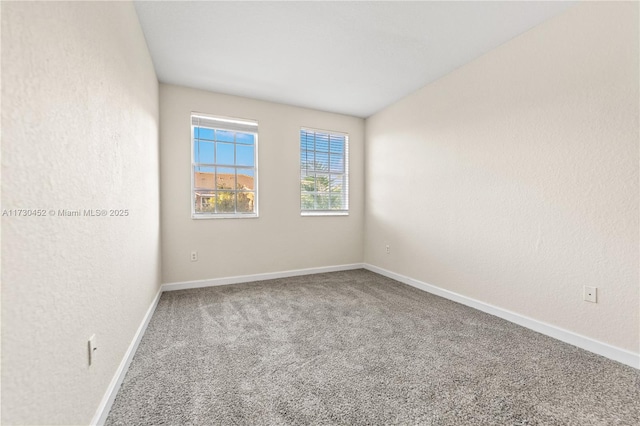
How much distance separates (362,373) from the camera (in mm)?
1707

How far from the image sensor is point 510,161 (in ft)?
8.19

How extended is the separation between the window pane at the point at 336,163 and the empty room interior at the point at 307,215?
0.42 metres

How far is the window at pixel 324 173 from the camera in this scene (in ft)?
13.8

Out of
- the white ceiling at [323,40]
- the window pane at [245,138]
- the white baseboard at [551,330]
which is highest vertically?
the white ceiling at [323,40]

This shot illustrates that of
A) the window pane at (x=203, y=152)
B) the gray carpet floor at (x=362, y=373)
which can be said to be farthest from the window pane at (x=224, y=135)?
the gray carpet floor at (x=362, y=373)

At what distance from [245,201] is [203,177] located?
0.62 meters

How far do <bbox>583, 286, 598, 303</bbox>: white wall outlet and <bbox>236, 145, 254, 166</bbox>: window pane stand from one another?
3.65m

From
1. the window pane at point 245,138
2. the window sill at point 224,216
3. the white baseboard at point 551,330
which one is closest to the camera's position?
the white baseboard at point 551,330

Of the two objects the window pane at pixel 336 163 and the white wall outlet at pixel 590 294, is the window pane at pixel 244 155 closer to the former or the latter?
the window pane at pixel 336 163

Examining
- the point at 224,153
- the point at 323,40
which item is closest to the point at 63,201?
the point at 323,40

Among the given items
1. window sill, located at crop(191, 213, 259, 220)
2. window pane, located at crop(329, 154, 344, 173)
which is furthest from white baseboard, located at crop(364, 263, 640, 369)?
window sill, located at crop(191, 213, 259, 220)

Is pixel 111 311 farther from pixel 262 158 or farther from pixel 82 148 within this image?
pixel 262 158

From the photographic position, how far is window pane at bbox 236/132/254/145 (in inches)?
148

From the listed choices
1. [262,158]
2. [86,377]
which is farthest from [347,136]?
[86,377]
